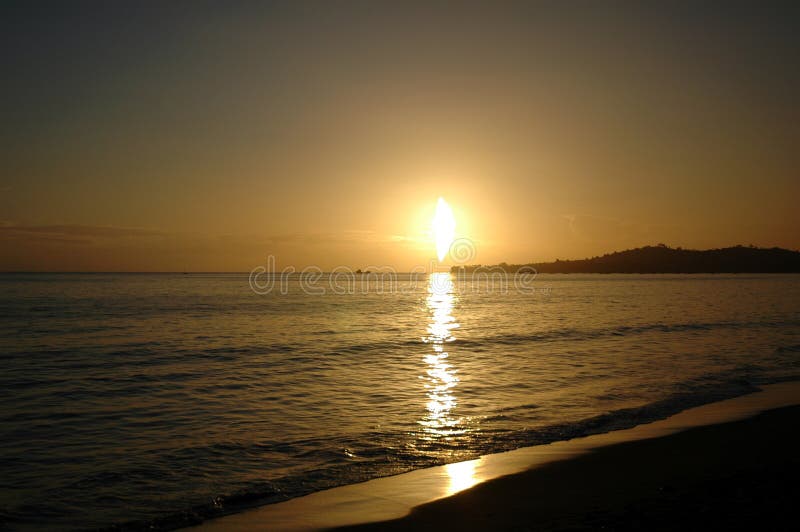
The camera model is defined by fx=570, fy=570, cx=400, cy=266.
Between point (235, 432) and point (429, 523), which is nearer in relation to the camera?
point (429, 523)

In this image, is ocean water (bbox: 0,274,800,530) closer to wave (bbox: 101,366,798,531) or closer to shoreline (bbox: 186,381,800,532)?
wave (bbox: 101,366,798,531)

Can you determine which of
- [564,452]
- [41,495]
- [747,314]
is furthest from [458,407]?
[747,314]

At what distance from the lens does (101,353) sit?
26.5m

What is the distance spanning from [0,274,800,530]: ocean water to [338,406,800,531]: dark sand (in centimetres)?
196

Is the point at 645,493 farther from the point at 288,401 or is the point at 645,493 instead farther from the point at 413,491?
the point at 288,401

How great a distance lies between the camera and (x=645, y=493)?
27.3 feet

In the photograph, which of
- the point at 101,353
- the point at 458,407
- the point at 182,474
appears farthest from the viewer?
the point at 101,353

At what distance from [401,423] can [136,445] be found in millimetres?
5830

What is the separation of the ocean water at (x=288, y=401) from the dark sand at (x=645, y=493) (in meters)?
1.96

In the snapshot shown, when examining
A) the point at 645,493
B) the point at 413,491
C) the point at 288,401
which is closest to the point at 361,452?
the point at 413,491

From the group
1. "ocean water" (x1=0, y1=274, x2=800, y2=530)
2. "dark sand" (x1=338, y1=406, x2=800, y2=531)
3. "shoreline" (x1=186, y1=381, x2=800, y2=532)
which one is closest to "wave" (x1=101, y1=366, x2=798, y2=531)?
"ocean water" (x1=0, y1=274, x2=800, y2=530)

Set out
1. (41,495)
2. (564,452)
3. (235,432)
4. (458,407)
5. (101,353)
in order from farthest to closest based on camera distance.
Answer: (101,353) → (458,407) → (235,432) → (564,452) → (41,495)

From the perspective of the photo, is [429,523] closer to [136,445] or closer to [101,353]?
[136,445]

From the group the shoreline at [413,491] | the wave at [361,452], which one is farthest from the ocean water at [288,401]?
the shoreline at [413,491]
